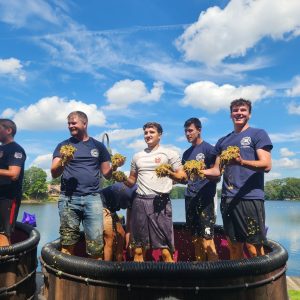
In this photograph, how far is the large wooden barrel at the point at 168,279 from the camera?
10.5 ft

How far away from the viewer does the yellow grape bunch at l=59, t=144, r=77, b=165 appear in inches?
164

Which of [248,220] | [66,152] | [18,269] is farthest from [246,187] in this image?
[18,269]

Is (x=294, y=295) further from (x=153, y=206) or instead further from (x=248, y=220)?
(x=153, y=206)

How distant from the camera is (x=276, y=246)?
4.49 m

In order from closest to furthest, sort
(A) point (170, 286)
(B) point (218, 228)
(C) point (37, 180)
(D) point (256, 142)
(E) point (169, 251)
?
(A) point (170, 286) < (D) point (256, 142) < (E) point (169, 251) < (B) point (218, 228) < (C) point (37, 180)

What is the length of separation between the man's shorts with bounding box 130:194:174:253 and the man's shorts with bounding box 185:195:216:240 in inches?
24.8

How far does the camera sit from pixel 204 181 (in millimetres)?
4953

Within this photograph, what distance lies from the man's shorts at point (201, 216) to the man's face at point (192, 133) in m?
0.85

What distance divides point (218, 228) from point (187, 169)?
8.28 ft

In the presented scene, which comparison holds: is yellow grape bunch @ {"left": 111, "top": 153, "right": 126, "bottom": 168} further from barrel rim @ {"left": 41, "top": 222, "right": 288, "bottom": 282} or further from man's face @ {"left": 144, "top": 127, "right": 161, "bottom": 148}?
barrel rim @ {"left": 41, "top": 222, "right": 288, "bottom": 282}

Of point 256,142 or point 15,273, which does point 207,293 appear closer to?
point 256,142

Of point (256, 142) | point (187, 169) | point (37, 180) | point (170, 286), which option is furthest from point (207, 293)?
point (37, 180)

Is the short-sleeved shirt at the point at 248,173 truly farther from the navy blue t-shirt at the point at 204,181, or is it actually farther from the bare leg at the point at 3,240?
the bare leg at the point at 3,240

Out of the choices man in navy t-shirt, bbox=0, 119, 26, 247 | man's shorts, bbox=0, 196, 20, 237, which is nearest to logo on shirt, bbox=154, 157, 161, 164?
man in navy t-shirt, bbox=0, 119, 26, 247
